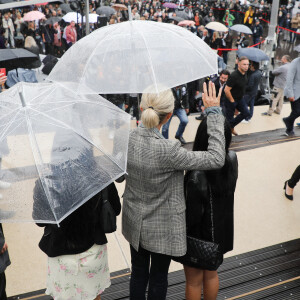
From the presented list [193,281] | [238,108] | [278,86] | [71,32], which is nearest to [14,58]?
[238,108]

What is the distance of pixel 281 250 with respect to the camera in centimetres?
395

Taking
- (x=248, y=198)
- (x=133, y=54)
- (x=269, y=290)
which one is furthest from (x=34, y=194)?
(x=248, y=198)

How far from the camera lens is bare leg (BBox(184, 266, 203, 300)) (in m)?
2.70

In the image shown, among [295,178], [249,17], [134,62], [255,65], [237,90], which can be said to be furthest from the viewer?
[249,17]

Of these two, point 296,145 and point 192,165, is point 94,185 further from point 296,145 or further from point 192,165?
point 296,145

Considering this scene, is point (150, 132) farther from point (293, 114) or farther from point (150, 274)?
point (293, 114)

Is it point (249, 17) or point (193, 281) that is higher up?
point (193, 281)

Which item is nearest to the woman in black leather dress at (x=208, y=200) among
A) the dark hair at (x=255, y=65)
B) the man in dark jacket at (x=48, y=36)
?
the dark hair at (x=255, y=65)

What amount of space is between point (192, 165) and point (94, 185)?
0.58m

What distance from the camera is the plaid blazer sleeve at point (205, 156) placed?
7.45ft

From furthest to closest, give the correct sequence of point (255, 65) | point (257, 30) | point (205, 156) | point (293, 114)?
point (257, 30), point (255, 65), point (293, 114), point (205, 156)

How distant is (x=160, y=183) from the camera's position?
7.75 ft

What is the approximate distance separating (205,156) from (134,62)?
1.25m

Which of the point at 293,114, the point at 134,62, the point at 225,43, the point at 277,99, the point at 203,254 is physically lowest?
the point at 225,43
